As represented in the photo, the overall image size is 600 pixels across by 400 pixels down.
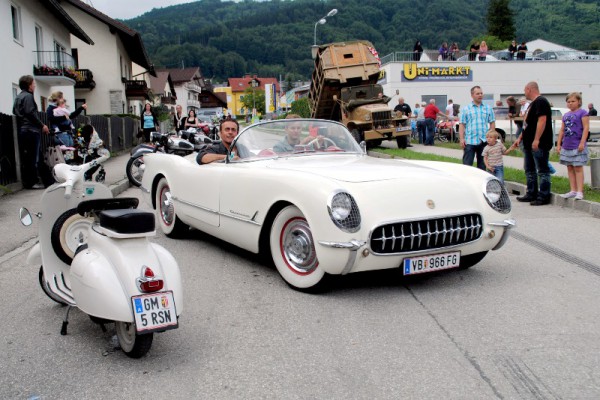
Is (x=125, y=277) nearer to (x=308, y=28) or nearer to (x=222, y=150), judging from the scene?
(x=222, y=150)

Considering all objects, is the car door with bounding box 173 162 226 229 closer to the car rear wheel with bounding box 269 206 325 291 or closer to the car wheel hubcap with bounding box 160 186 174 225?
the car wheel hubcap with bounding box 160 186 174 225

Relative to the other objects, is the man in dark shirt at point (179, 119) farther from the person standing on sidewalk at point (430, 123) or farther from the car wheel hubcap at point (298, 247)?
the car wheel hubcap at point (298, 247)

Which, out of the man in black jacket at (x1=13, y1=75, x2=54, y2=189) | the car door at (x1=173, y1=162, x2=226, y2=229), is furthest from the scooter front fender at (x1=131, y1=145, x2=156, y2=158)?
the car door at (x1=173, y1=162, x2=226, y2=229)

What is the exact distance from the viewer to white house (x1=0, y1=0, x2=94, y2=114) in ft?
70.8

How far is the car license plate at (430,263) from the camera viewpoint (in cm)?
464

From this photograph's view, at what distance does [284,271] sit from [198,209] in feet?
5.35

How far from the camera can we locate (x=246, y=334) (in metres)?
3.98

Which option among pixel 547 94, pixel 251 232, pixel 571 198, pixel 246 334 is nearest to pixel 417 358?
pixel 246 334

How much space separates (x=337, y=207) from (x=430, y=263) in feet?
2.85

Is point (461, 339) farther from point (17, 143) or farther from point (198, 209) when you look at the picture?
point (17, 143)

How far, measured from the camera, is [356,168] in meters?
5.29

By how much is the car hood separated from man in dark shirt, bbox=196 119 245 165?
710mm

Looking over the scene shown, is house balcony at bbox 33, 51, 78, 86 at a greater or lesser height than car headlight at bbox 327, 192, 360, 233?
greater

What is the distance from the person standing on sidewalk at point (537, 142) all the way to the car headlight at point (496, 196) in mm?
4549
